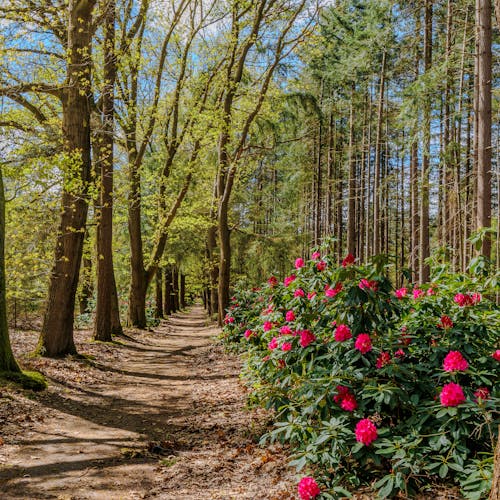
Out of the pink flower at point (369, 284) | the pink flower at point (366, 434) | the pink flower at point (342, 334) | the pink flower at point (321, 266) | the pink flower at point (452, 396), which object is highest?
the pink flower at point (321, 266)

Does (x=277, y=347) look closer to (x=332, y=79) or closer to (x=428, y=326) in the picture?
(x=428, y=326)

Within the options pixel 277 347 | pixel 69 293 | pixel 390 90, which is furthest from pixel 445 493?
pixel 390 90

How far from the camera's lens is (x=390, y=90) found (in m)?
25.1

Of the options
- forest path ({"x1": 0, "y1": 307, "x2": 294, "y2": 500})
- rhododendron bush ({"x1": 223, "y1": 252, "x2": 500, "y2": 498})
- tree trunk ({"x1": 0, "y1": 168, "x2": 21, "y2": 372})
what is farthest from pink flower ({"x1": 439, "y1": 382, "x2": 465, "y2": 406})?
tree trunk ({"x1": 0, "y1": 168, "x2": 21, "y2": 372})

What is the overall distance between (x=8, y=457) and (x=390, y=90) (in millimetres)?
25617

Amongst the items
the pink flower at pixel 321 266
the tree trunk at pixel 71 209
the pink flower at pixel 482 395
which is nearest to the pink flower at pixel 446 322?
the pink flower at pixel 482 395

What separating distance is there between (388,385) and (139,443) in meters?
3.26

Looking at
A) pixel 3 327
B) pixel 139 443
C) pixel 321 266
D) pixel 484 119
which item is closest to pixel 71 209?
pixel 3 327

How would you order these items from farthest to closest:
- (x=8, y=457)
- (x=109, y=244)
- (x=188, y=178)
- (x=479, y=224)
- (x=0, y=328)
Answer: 1. (x=188, y=178)
2. (x=109, y=244)
3. (x=479, y=224)
4. (x=0, y=328)
5. (x=8, y=457)

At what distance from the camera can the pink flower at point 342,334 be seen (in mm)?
3699

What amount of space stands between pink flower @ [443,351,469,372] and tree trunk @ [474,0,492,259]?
7726 mm

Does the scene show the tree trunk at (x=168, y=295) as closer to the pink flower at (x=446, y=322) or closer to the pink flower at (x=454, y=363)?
the pink flower at (x=446, y=322)

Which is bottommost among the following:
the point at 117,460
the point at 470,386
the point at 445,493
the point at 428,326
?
the point at 117,460

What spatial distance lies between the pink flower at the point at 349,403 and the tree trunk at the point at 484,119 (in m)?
8.08
